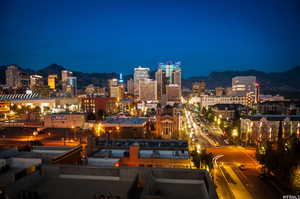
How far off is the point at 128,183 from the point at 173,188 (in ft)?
8.80

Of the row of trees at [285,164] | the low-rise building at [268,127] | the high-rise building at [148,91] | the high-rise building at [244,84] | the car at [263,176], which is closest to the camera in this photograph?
the row of trees at [285,164]

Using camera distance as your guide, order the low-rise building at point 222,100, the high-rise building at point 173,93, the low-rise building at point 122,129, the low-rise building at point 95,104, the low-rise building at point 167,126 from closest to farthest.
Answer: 1. the low-rise building at point 122,129
2. the low-rise building at point 167,126
3. the low-rise building at point 95,104
4. the low-rise building at point 222,100
5. the high-rise building at point 173,93

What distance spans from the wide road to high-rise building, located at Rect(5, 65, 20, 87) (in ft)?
632

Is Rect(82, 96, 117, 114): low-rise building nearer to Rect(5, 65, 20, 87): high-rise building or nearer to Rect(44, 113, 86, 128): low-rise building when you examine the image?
Rect(44, 113, 86, 128): low-rise building

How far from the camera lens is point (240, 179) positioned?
1056 inches

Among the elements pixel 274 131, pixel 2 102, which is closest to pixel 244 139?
pixel 274 131

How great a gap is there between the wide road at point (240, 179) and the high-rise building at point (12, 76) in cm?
19254

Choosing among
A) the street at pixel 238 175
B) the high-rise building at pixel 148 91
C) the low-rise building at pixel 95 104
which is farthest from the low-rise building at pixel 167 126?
the high-rise building at pixel 148 91

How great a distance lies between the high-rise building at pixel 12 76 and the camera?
576 ft

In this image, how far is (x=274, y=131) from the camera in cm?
4547

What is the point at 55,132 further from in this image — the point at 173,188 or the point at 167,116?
the point at 173,188

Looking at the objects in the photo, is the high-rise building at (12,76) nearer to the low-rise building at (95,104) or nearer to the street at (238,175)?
the low-rise building at (95,104)

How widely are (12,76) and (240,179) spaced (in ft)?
659

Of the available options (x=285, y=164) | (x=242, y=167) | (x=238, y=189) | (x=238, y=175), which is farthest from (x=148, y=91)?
(x=285, y=164)
